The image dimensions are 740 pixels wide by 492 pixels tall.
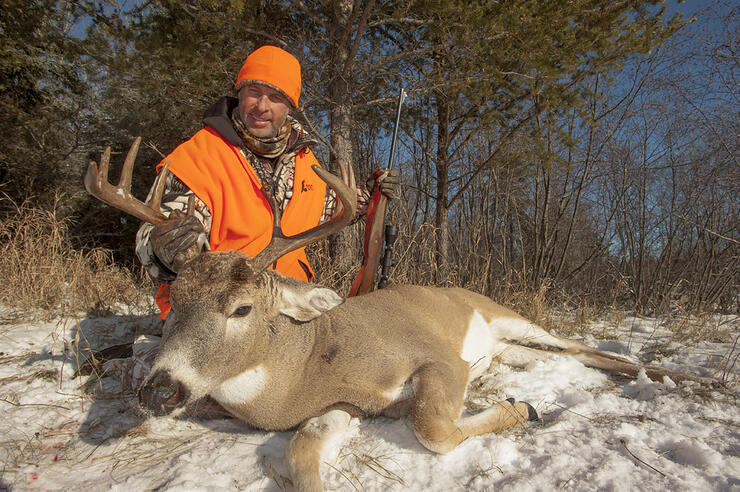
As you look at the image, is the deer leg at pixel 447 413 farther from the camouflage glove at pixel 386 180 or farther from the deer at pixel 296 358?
the camouflage glove at pixel 386 180

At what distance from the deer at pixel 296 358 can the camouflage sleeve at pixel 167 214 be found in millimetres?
279

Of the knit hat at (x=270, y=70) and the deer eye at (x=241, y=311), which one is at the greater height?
the knit hat at (x=270, y=70)

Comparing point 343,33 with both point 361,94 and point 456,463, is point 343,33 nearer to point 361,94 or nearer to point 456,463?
point 361,94

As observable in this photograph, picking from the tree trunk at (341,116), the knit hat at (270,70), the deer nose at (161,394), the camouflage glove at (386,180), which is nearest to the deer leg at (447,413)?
the deer nose at (161,394)

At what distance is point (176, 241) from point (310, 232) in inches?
27.7

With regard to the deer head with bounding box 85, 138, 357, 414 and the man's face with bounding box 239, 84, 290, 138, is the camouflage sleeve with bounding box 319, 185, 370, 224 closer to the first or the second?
the man's face with bounding box 239, 84, 290, 138

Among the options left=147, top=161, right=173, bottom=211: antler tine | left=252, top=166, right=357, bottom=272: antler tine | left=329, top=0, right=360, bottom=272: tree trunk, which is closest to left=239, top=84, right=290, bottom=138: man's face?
left=147, top=161, right=173, bottom=211: antler tine

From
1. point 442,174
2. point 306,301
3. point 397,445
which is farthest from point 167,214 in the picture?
point 442,174

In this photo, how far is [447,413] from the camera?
2135 mm

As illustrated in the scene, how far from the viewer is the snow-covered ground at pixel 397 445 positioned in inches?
69.3

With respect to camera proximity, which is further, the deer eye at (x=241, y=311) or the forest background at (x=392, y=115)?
the forest background at (x=392, y=115)

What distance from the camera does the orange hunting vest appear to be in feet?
9.66

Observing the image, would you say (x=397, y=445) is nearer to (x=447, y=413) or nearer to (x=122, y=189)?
(x=447, y=413)

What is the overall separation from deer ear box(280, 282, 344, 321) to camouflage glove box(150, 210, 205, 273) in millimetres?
538
